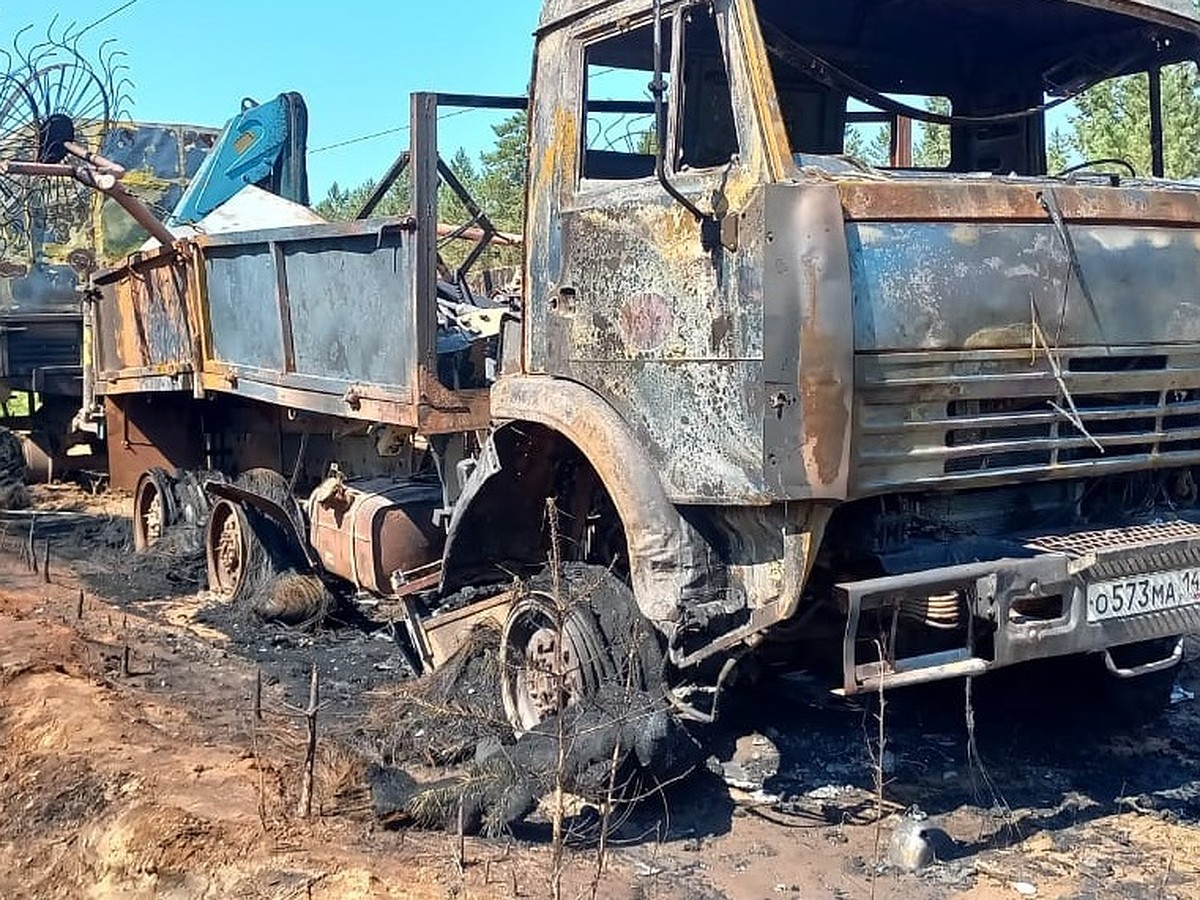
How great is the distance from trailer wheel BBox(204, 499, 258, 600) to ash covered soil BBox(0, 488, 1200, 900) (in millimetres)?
981

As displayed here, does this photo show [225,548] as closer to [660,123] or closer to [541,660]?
[541,660]

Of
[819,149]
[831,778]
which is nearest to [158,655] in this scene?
[831,778]

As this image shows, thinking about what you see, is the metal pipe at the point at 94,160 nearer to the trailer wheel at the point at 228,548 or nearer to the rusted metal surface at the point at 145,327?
the rusted metal surface at the point at 145,327

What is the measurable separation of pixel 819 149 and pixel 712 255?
1230 millimetres

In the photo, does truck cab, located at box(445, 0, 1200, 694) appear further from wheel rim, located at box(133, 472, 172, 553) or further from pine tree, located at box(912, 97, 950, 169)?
wheel rim, located at box(133, 472, 172, 553)

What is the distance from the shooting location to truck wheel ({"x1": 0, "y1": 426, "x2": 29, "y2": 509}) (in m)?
10.9

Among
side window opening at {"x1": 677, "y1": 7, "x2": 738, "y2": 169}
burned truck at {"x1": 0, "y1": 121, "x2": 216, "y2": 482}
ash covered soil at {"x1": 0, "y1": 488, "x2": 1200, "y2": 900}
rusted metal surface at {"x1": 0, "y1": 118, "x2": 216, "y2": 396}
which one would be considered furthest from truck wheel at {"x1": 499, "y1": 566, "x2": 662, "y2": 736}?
rusted metal surface at {"x1": 0, "y1": 118, "x2": 216, "y2": 396}

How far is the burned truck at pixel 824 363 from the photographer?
363cm

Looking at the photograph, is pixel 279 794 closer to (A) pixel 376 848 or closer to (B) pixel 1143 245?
(A) pixel 376 848

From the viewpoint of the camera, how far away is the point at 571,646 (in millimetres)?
4418

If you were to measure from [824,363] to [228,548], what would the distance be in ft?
16.5

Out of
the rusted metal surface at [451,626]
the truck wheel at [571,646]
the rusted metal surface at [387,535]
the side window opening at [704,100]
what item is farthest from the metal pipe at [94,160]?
the side window opening at [704,100]

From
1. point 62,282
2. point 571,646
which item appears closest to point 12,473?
point 62,282

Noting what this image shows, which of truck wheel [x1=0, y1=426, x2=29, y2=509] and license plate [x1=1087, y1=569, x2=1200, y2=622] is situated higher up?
license plate [x1=1087, y1=569, x2=1200, y2=622]
